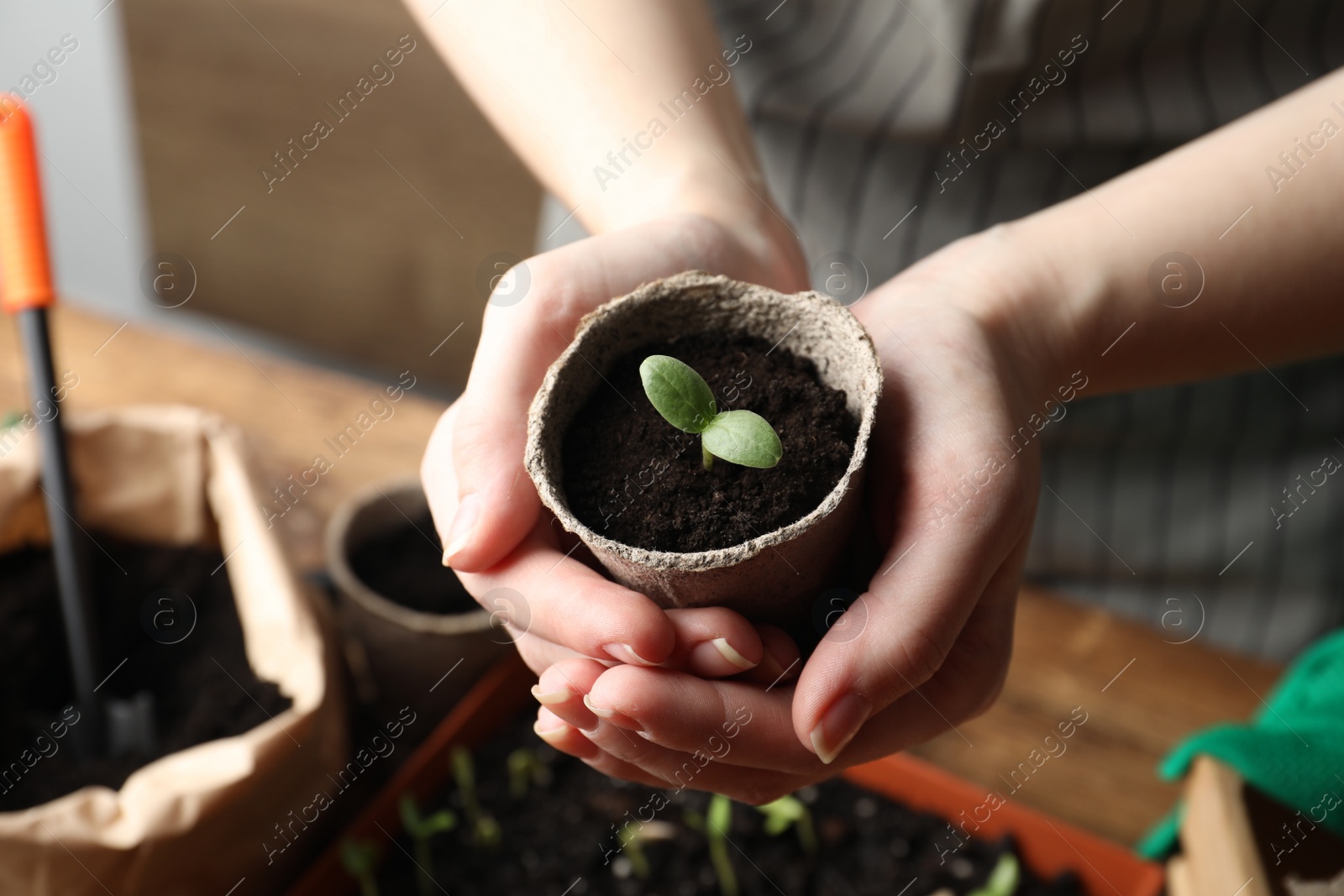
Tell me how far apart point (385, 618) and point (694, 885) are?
49cm

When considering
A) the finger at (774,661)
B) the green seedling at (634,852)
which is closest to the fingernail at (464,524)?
the finger at (774,661)

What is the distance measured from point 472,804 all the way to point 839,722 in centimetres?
69

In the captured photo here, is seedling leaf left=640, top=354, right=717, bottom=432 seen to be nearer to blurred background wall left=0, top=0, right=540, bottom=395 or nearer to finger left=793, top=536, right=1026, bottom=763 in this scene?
finger left=793, top=536, right=1026, bottom=763

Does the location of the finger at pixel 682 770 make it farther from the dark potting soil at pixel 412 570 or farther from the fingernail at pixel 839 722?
the dark potting soil at pixel 412 570

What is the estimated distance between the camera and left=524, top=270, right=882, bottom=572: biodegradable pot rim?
0.55m

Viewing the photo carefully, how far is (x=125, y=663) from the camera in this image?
1.23 m

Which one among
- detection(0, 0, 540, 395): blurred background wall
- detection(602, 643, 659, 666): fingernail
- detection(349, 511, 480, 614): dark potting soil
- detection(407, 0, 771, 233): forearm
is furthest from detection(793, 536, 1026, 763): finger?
detection(0, 0, 540, 395): blurred background wall

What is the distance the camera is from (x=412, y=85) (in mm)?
1977

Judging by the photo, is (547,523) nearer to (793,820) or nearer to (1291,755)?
(793,820)

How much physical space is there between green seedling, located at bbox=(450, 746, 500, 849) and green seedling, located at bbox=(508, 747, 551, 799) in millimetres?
44

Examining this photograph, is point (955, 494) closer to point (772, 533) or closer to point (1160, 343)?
point (772, 533)

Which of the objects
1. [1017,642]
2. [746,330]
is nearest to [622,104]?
[746,330]

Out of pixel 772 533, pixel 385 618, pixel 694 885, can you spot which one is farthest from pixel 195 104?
pixel 772 533

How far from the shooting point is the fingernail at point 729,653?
0.61 m
